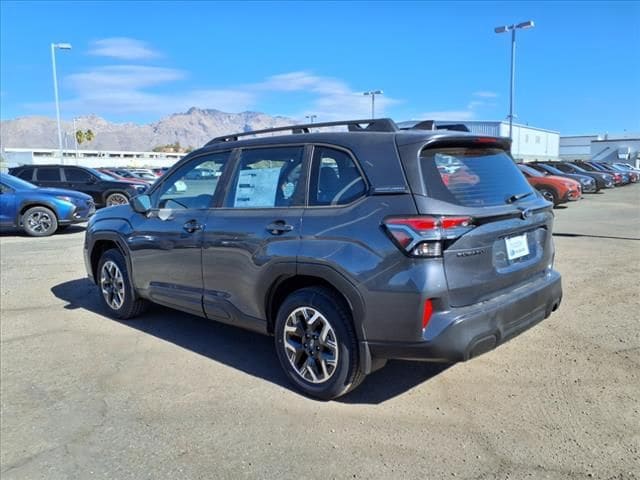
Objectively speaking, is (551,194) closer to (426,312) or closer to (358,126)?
(358,126)

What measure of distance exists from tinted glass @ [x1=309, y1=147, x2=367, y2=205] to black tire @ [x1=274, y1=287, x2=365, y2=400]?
0.63 m

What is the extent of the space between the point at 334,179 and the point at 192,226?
152 centimetres

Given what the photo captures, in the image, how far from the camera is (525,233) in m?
3.64

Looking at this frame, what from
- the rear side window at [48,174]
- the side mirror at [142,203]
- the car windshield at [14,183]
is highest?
the rear side window at [48,174]

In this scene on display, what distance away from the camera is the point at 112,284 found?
18.6ft

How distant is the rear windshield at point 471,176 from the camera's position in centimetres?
323

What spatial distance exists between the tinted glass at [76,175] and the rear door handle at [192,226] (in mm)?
13643

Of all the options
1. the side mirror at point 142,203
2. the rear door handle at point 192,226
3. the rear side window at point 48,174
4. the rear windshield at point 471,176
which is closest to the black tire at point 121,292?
the side mirror at point 142,203

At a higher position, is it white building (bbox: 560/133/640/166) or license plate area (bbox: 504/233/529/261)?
white building (bbox: 560/133/640/166)

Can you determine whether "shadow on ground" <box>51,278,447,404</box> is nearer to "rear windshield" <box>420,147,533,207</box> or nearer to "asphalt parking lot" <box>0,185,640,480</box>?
"asphalt parking lot" <box>0,185,640,480</box>

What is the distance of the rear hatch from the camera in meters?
3.11

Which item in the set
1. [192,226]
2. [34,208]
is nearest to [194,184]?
[192,226]

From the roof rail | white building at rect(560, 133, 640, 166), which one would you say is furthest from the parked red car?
white building at rect(560, 133, 640, 166)

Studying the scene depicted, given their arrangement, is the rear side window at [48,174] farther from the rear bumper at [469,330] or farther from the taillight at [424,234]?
the taillight at [424,234]
